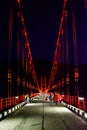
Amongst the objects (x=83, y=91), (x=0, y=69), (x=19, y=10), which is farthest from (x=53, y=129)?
(x=83, y=91)

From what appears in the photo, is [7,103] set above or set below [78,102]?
below

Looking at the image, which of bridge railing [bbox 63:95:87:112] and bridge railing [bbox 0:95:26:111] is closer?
bridge railing [bbox 63:95:87:112]

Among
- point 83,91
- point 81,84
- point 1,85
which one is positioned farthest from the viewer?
point 81,84

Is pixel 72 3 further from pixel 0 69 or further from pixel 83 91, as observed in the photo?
pixel 83 91

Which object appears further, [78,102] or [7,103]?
[7,103]

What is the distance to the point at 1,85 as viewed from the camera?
102625 millimetres

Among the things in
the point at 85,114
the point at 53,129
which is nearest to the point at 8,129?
the point at 53,129

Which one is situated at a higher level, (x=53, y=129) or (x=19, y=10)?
(x=19, y=10)

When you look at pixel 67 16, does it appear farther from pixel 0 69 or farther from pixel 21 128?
pixel 0 69

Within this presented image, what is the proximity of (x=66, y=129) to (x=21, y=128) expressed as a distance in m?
1.84

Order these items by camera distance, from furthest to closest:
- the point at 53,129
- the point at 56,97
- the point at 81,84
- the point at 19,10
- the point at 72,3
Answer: the point at 81,84 → the point at 19,10 → the point at 56,97 → the point at 72,3 → the point at 53,129

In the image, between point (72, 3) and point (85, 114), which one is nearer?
point (85, 114)

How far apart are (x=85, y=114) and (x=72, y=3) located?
1877cm

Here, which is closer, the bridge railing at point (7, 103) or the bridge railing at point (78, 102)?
the bridge railing at point (78, 102)
